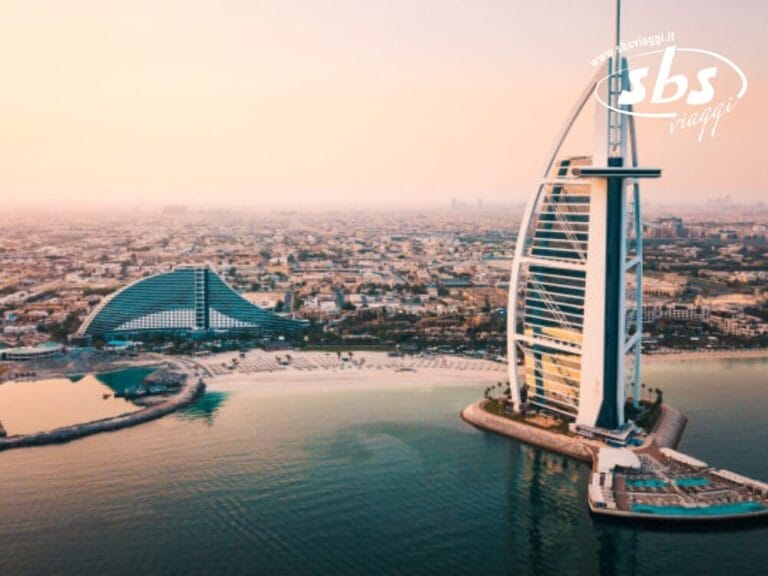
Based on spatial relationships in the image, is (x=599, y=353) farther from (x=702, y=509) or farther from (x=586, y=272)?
(x=702, y=509)

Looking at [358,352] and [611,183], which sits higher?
[611,183]

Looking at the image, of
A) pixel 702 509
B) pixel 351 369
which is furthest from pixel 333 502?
pixel 351 369

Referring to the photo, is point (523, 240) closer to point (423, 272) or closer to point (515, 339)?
point (515, 339)

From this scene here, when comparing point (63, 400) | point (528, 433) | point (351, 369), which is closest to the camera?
point (528, 433)

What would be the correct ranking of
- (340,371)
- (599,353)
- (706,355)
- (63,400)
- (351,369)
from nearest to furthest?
(599,353) < (63,400) < (340,371) < (351,369) < (706,355)

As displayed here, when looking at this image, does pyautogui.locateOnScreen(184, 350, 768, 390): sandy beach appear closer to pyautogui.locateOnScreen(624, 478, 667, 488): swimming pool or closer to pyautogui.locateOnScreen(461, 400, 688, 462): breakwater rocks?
pyautogui.locateOnScreen(461, 400, 688, 462): breakwater rocks

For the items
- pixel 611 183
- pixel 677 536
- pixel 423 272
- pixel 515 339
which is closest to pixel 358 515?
pixel 677 536

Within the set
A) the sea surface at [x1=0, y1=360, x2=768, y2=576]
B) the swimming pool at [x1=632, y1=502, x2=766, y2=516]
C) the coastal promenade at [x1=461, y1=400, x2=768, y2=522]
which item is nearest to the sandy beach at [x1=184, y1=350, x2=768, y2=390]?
the sea surface at [x1=0, y1=360, x2=768, y2=576]
